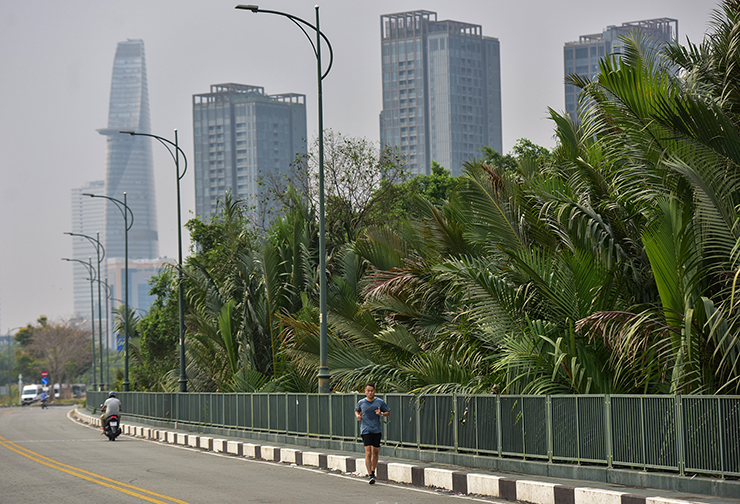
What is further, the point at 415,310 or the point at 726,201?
the point at 415,310

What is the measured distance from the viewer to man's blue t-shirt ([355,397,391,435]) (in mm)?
14516

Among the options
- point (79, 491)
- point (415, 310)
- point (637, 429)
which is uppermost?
point (415, 310)

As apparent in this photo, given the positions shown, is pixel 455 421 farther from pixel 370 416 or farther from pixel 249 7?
pixel 249 7

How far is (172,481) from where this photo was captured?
15.0 m

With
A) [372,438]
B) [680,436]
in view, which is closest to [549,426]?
[680,436]

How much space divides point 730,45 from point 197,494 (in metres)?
9.52

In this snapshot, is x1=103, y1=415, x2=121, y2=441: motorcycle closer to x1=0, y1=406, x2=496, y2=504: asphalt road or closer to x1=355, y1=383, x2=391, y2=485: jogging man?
x1=0, y1=406, x2=496, y2=504: asphalt road

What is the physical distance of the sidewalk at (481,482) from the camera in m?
10.1

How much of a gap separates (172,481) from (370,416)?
11.1 feet

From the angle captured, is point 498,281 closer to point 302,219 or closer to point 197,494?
point 197,494

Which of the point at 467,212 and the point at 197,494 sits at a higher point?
the point at 467,212

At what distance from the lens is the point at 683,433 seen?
10.8 meters

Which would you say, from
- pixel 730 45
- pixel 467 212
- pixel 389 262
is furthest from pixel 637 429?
pixel 389 262

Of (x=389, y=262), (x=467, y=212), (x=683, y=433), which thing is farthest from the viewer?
(x=389, y=262)
